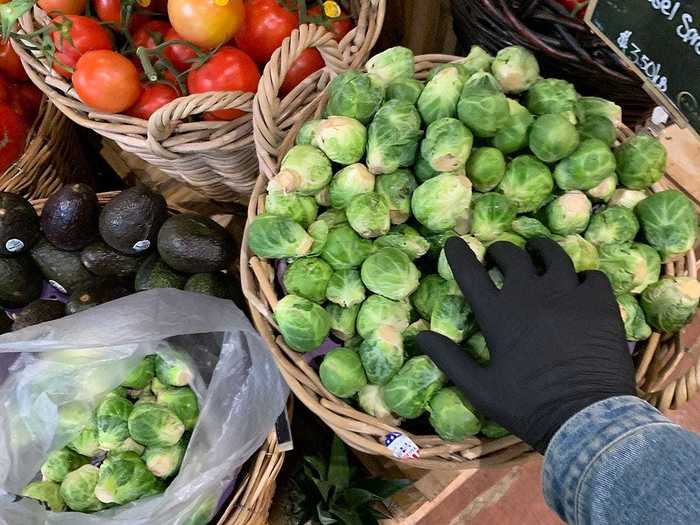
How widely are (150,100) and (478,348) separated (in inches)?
34.0

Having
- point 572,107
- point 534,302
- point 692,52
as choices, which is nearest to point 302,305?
point 534,302

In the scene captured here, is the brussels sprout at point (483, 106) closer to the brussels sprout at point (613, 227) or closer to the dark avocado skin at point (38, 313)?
the brussels sprout at point (613, 227)

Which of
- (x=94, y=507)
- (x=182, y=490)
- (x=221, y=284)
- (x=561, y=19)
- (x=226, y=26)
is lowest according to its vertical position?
(x=94, y=507)

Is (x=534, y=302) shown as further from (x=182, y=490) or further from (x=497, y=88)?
(x=182, y=490)

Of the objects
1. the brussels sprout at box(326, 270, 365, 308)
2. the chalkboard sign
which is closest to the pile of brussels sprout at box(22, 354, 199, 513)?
the brussels sprout at box(326, 270, 365, 308)

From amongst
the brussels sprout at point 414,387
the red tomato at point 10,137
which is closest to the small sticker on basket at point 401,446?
the brussels sprout at point 414,387

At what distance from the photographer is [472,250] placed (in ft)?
3.05

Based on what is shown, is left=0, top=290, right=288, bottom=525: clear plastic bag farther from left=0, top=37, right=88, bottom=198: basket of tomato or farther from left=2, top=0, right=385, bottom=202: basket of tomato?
left=0, top=37, right=88, bottom=198: basket of tomato

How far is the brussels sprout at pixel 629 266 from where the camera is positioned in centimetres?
97

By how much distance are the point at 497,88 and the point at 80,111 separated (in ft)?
2.85

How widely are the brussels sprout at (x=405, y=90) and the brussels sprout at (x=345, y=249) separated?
0.84ft

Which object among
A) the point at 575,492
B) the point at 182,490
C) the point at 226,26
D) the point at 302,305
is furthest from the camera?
the point at 226,26

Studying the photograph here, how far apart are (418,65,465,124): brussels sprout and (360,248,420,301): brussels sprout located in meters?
0.25

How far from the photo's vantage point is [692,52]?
0.86 metres
